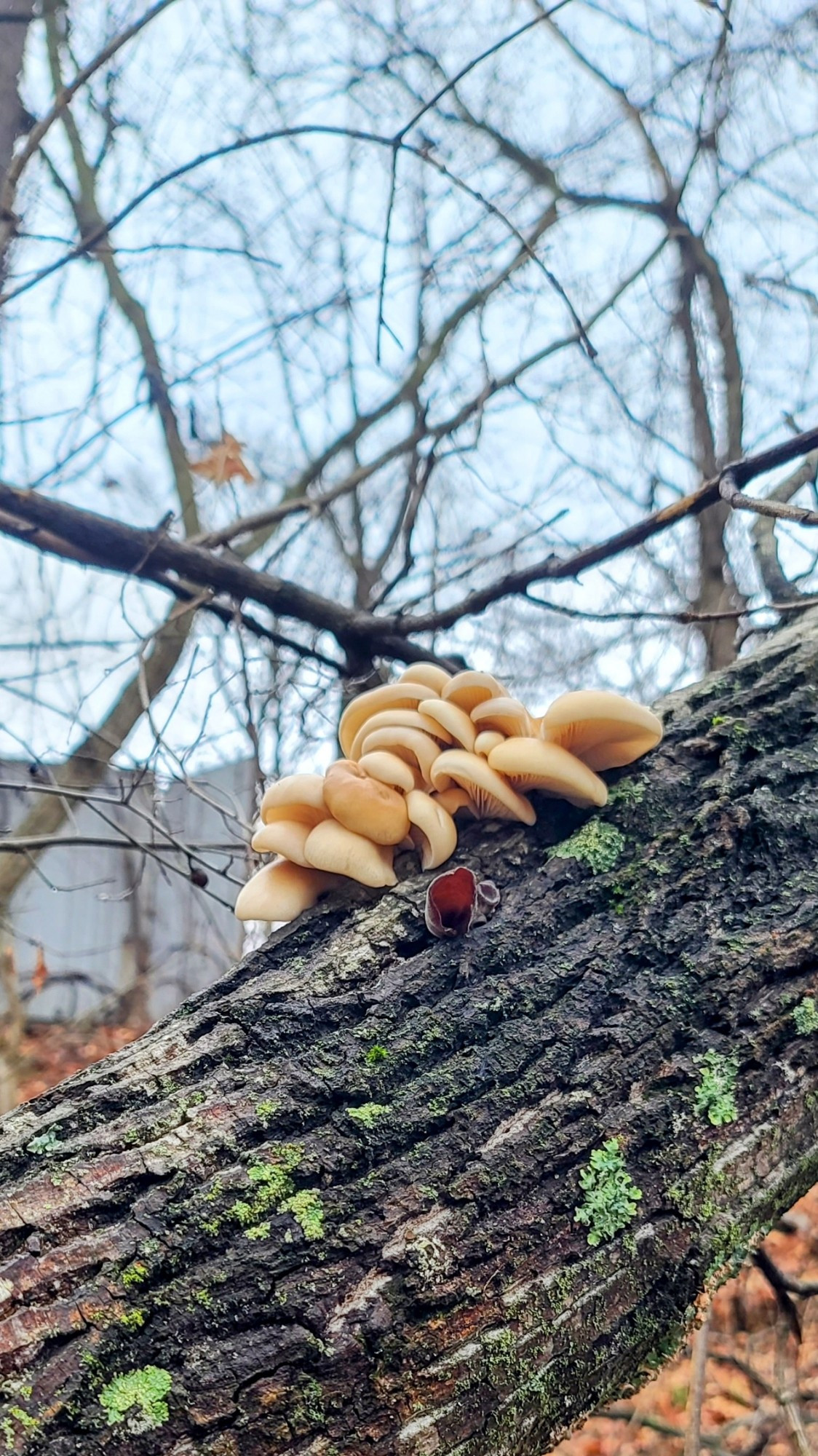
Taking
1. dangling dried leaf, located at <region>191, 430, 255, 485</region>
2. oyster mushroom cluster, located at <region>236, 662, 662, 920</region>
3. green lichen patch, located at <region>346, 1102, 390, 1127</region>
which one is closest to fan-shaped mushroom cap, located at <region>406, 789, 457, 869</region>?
oyster mushroom cluster, located at <region>236, 662, 662, 920</region>

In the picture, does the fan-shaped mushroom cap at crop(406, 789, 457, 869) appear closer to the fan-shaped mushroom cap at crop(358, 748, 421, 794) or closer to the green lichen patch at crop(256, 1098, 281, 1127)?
the fan-shaped mushroom cap at crop(358, 748, 421, 794)

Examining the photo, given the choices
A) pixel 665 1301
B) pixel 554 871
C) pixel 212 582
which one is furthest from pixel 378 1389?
pixel 212 582

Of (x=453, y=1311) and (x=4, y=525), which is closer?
(x=453, y=1311)

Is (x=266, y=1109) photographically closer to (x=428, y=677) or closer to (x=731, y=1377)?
(x=428, y=677)

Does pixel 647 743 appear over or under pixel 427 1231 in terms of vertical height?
over

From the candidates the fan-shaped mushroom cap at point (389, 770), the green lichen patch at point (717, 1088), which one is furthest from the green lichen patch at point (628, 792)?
the green lichen patch at point (717, 1088)

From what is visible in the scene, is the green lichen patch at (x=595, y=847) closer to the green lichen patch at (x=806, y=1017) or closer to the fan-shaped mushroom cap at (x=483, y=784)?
the fan-shaped mushroom cap at (x=483, y=784)

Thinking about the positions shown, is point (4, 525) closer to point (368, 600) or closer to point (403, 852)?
point (403, 852)
